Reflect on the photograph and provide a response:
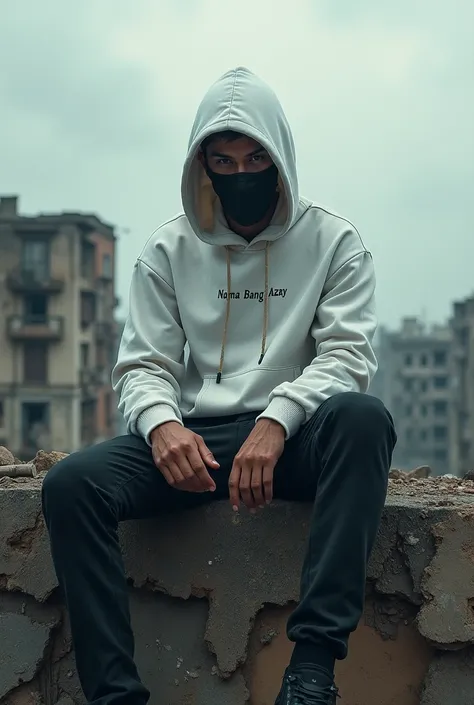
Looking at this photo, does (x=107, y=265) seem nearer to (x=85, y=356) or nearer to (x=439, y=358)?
(x=85, y=356)

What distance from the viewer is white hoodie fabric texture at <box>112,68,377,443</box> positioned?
107 inches

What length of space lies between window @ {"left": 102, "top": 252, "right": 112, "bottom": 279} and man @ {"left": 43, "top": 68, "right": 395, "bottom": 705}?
32793 millimetres

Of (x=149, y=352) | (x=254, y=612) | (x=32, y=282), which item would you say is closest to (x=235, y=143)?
(x=149, y=352)

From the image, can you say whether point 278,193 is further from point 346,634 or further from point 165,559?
point 346,634

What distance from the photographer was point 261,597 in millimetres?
2768

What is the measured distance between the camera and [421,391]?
5212 cm

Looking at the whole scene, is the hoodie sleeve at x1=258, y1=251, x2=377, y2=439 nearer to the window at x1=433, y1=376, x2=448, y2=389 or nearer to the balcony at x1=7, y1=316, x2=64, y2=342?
the balcony at x1=7, y1=316, x2=64, y2=342

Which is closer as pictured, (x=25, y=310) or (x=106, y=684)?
(x=106, y=684)

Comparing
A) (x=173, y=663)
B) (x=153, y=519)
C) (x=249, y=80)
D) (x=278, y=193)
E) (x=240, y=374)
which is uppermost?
(x=249, y=80)

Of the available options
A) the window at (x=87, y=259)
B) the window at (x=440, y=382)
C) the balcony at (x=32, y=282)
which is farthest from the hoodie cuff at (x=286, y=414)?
the window at (x=440, y=382)

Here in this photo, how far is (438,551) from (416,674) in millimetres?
369

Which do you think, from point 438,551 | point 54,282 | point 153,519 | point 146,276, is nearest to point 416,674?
point 438,551

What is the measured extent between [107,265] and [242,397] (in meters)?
33.9

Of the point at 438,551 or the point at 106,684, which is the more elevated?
the point at 438,551
